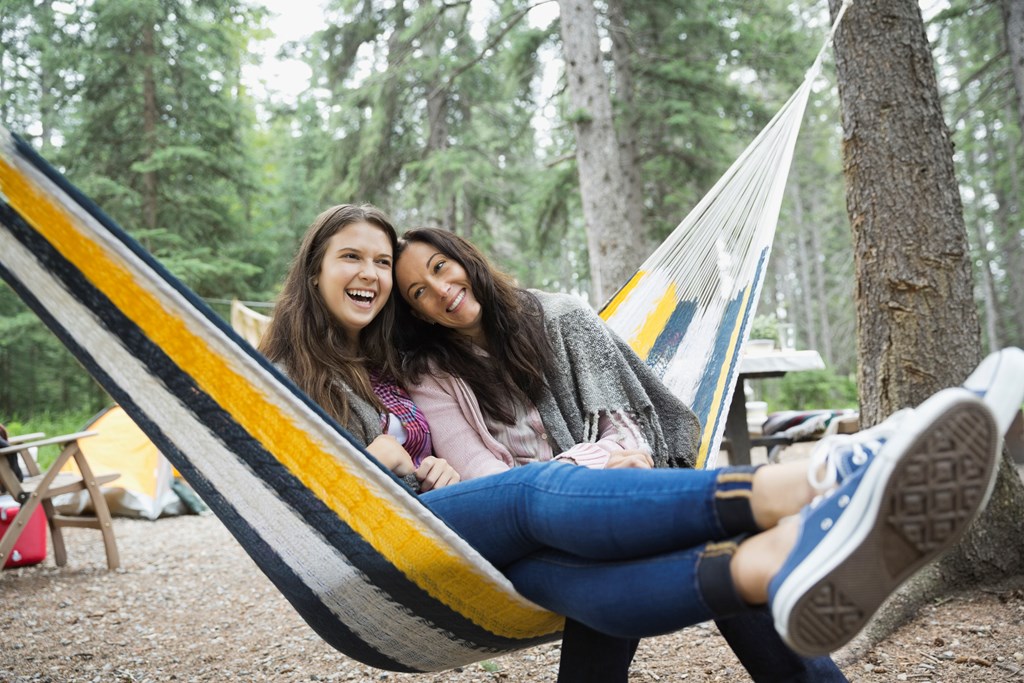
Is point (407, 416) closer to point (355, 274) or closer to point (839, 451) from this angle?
point (355, 274)

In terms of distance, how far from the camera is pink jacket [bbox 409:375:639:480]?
1.32 meters

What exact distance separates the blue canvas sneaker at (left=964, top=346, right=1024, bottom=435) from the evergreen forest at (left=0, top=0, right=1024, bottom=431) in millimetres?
4801

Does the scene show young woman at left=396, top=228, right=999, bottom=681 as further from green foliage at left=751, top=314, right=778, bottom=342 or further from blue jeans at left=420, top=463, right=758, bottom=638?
green foliage at left=751, top=314, right=778, bottom=342

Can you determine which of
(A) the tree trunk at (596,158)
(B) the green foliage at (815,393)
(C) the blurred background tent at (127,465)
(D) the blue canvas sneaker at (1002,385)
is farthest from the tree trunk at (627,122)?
(D) the blue canvas sneaker at (1002,385)

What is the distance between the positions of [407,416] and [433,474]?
0.51ft

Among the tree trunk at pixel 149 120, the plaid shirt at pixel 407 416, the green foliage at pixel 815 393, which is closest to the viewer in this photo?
the plaid shirt at pixel 407 416

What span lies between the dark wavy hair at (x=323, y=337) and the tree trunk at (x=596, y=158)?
2770 mm

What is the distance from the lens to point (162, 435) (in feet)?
3.52

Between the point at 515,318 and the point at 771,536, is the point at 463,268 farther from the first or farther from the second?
the point at 771,536

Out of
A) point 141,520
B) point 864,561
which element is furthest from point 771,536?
point 141,520

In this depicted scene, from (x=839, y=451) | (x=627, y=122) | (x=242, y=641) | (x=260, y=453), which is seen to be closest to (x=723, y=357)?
(x=839, y=451)

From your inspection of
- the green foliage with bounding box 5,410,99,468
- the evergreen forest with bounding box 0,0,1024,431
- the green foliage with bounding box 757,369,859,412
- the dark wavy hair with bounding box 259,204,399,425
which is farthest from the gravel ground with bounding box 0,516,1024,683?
the green foliage with bounding box 757,369,859,412

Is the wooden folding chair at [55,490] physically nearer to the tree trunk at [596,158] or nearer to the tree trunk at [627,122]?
the tree trunk at [596,158]

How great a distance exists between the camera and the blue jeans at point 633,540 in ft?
2.58
